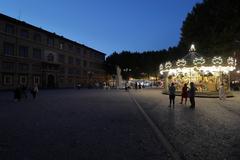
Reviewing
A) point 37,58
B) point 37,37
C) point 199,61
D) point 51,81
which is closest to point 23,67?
point 37,58

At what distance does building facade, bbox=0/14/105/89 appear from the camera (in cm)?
4825

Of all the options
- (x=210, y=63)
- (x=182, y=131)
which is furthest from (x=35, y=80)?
(x=182, y=131)

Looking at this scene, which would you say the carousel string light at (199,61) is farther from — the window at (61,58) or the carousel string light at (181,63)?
the window at (61,58)

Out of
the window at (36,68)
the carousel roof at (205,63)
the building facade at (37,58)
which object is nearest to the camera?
the carousel roof at (205,63)

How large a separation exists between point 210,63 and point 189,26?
9.07m

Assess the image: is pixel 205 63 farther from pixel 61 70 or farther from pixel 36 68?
pixel 61 70

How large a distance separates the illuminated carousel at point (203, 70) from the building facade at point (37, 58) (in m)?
27.9

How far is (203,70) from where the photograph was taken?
106ft

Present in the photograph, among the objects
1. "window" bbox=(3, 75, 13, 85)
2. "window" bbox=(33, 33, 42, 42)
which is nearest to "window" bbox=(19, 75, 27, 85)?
"window" bbox=(3, 75, 13, 85)

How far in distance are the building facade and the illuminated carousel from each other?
27.9 metres

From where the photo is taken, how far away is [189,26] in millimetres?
38031

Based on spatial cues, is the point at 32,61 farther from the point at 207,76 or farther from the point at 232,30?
the point at 232,30

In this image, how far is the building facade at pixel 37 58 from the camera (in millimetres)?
48250

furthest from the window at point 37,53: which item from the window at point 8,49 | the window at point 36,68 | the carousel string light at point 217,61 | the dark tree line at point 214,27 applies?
the carousel string light at point 217,61
